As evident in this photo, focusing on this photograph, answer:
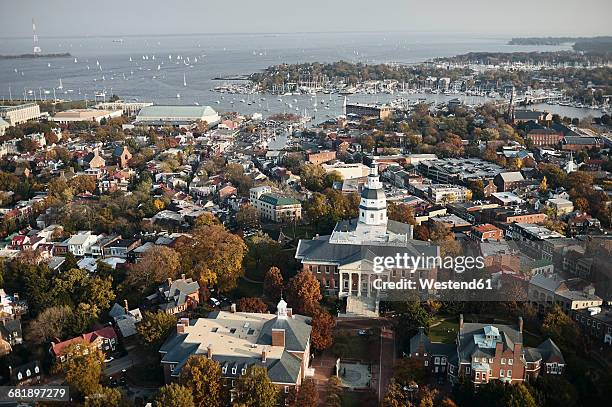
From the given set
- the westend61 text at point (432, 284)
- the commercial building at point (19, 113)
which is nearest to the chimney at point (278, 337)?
the westend61 text at point (432, 284)

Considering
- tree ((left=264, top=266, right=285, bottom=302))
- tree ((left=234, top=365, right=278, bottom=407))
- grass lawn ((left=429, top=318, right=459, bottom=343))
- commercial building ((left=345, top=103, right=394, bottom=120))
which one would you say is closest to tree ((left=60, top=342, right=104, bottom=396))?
tree ((left=234, top=365, right=278, bottom=407))

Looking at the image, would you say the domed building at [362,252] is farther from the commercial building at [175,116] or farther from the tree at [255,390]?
the commercial building at [175,116]

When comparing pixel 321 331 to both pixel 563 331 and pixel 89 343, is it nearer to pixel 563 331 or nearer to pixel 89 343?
pixel 89 343

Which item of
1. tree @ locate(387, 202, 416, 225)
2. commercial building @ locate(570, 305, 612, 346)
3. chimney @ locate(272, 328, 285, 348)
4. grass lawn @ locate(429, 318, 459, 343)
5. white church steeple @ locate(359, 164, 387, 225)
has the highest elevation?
white church steeple @ locate(359, 164, 387, 225)

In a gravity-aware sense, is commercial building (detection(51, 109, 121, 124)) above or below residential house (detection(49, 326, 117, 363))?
above

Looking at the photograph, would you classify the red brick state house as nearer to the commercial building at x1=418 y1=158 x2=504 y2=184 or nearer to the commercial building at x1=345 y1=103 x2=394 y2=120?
the commercial building at x1=418 y1=158 x2=504 y2=184

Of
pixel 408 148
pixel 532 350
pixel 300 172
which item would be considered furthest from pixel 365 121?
pixel 532 350

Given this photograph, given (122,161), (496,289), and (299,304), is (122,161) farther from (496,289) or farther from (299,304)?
(496,289)
